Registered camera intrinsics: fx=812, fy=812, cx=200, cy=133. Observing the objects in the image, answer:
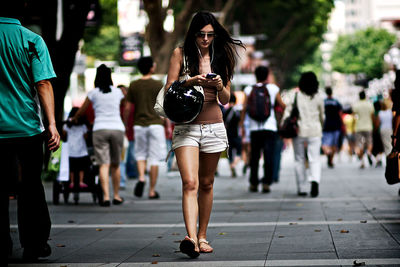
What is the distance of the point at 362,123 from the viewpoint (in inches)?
823

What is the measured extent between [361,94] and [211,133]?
14.6 meters

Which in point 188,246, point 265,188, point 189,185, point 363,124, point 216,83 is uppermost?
point 216,83

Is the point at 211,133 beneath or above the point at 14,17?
beneath

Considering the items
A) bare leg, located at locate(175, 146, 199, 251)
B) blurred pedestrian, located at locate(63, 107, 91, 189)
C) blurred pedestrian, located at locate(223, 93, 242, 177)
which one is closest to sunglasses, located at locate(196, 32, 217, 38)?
bare leg, located at locate(175, 146, 199, 251)

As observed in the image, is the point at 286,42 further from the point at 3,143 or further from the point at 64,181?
the point at 3,143

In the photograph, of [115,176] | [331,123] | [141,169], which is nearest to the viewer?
[115,176]

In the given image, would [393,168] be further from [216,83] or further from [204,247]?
[216,83]

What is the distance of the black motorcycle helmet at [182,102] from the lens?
239 inches

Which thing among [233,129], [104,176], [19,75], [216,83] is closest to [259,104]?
[104,176]

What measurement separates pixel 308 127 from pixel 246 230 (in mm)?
4273

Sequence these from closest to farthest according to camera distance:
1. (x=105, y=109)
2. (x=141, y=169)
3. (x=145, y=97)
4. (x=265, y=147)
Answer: (x=105, y=109), (x=145, y=97), (x=141, y=169), (x=265, y=147)

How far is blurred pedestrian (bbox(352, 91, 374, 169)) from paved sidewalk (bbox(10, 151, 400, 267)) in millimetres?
7759

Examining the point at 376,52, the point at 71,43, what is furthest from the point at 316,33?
the point at 376,52

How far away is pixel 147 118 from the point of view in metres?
11.4
